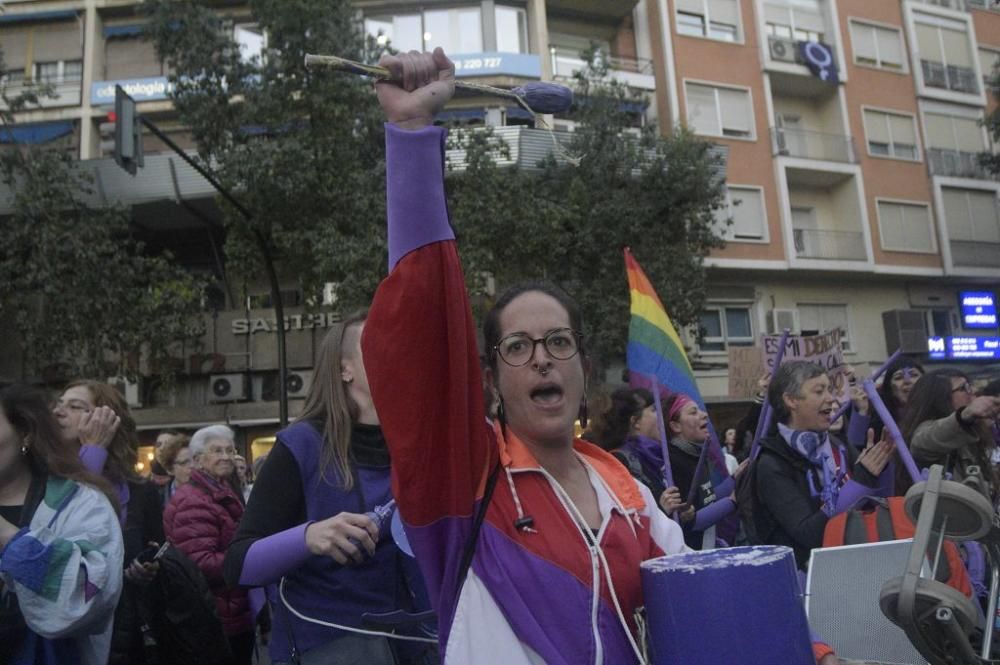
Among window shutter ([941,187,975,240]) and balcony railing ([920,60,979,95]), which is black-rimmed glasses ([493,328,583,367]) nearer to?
window shutter ([941,187,975,240])

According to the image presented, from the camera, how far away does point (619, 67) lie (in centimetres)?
2284

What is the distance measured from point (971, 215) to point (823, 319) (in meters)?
6.26

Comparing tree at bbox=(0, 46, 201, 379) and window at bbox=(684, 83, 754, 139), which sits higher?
window at bbox=(684, 83, 754, 139)

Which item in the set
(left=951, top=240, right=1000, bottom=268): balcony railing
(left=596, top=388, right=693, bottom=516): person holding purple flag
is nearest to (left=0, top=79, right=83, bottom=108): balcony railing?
(left=596, top=388, right=693, bottom=516): person holding purple flag

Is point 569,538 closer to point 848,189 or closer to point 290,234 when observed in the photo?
point 290,234

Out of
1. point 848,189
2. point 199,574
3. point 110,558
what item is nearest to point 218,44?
point 199,574

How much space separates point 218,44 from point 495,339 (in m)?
14.8

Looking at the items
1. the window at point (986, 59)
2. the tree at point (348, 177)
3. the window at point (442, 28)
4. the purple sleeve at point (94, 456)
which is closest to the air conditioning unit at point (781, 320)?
the tree at point (348, 177)

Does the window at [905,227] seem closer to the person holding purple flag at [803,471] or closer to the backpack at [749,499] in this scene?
the backpack at [749,499]

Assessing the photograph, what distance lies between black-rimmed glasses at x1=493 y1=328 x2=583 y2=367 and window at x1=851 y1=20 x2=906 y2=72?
2672 cm

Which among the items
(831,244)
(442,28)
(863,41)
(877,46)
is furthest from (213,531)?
(877,46)

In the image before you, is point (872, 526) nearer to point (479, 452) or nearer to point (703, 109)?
point (479, 452)

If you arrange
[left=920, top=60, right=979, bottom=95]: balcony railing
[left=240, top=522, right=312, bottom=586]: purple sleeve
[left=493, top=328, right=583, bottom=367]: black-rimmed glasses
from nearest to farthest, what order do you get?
[left=493, top=328, right=583, bottom=367]: black-rimmed glasses → [left=240, top=522, right=312, bottom=586]: purple sleeve → [left=920, top=60, right=979, bottom=95]: balcony railing

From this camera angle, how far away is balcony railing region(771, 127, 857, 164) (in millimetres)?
24192
